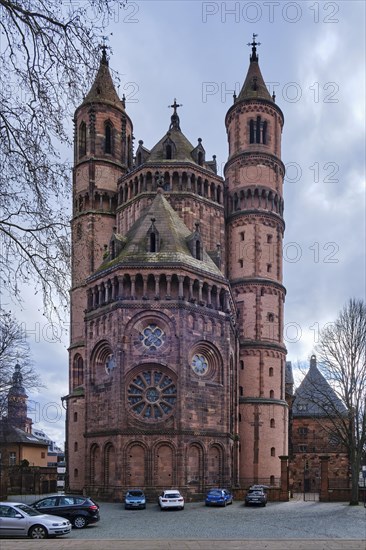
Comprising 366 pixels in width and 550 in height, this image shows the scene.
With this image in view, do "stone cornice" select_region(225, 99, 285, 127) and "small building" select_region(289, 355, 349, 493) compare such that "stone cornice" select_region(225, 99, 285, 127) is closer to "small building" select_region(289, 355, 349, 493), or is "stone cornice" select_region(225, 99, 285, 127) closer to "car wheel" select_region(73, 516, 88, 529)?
"small building" select_region(289, 355, 349, 493)

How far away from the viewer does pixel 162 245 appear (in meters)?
50.3

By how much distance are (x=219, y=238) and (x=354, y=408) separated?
2288 cm

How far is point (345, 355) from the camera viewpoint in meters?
47.5

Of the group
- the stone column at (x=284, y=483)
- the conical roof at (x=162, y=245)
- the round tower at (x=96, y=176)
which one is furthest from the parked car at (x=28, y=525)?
the round tower at (x=96, y=176)

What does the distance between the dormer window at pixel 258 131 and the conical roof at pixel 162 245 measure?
1578 cm

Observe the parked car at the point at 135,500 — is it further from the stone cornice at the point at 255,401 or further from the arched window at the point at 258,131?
the arched window at the point at 258,131

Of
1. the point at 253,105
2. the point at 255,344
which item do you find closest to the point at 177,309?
the point at 255,344

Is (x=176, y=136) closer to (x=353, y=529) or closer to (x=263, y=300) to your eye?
(x=263, y=300)

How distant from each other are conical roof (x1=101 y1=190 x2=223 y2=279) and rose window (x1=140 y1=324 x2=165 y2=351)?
4549mm

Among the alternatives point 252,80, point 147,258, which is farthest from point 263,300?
point 252,80

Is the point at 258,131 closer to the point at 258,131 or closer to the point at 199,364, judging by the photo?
the point at 258,131

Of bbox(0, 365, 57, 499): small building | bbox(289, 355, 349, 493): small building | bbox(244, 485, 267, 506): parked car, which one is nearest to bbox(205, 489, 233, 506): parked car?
bbox(244, 485, 267, 506): parked car

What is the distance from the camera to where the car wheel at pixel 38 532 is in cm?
2494

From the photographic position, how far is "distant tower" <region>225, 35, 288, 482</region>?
2379 inches
